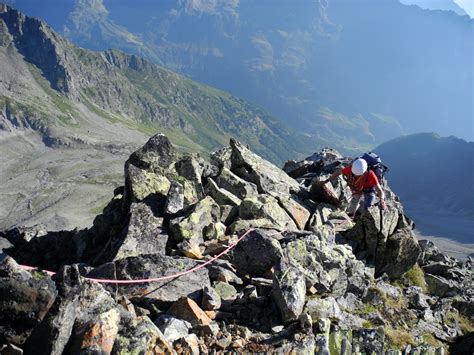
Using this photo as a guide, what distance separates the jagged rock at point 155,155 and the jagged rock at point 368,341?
17.4 m

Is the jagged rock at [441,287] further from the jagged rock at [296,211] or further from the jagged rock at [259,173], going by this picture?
the jagged rock at [259,173]

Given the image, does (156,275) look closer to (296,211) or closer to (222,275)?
(222,275)

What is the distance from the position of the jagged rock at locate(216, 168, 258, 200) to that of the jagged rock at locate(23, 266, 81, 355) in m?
17.3

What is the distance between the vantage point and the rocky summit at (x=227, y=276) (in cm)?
1070

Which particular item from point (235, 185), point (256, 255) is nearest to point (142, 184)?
point (235, 185)

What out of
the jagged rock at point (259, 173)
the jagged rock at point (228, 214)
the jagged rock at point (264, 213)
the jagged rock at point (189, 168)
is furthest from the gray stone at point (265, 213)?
the jagged rock at point (189, 168)

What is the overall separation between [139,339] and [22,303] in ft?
10.7

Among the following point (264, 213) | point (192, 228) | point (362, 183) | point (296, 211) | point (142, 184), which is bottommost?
point (192, 228)

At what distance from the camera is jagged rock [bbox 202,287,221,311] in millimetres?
14164

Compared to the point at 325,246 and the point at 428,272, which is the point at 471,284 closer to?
the point at 428,272

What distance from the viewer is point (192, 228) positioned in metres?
20.5

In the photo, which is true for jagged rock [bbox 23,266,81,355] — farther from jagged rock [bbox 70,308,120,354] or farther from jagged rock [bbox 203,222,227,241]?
jagged rock [bbox 203,222,227,241]

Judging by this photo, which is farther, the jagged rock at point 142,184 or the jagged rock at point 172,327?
the jagged rock at point 142,184

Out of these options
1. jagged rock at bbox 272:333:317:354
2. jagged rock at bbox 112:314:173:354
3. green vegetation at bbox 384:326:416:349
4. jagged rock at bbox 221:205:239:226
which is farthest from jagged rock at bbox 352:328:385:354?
jagged rock at bbox 221:205:239:226
